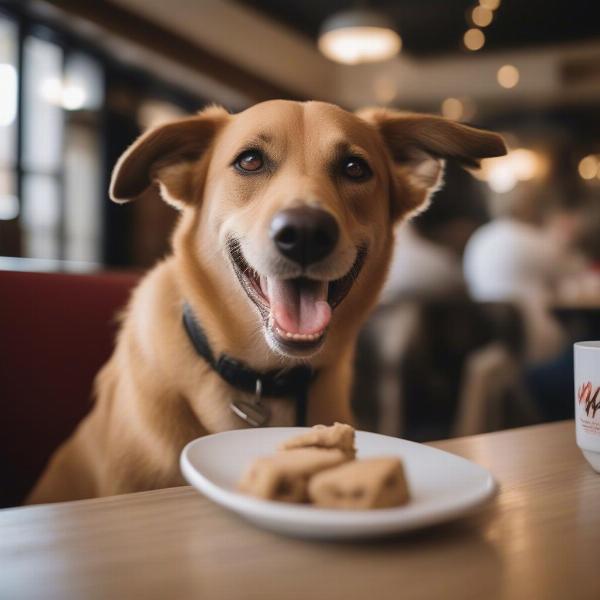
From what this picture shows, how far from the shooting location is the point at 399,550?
477 millimetres

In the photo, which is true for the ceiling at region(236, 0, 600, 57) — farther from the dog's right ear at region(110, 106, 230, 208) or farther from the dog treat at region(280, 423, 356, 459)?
the dog treat at region(280, 423, 356, 459)

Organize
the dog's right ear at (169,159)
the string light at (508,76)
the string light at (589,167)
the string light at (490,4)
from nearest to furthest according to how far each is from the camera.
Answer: the dog's right ear at (169,159) → the string light at (490,4) → the string light at (589,167) → the string light at (508,76)

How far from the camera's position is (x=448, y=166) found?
4277 mm

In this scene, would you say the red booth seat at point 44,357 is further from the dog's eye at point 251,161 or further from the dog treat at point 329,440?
the dog treat at point 329,440

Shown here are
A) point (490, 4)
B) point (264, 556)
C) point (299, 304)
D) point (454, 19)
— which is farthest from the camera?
point (454, 19)

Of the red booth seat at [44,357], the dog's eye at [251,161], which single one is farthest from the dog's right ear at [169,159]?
the red booth seat at [44,357]

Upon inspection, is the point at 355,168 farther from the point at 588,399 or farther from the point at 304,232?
the point at 588,399

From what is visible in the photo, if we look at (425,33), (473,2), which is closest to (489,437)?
(473,2)

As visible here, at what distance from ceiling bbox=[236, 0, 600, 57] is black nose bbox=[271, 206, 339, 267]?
5.64m

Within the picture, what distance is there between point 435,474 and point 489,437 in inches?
12.1

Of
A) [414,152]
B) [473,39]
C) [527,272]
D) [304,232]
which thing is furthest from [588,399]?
[473,39]

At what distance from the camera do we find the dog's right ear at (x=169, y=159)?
41.3 inches

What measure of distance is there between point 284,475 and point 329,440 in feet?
0.25

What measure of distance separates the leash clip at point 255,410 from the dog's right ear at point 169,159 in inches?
14.2
